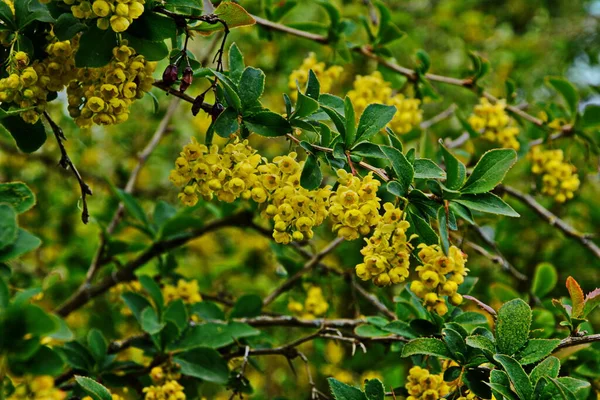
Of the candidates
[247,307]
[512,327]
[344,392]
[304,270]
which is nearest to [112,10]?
[344,392]

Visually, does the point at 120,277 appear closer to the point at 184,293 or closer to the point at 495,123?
the point at 184,293

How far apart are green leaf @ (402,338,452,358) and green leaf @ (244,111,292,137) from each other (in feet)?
1.71

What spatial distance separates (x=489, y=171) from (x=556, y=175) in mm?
1117

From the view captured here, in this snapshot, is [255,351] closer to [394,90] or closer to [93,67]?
[93,67]

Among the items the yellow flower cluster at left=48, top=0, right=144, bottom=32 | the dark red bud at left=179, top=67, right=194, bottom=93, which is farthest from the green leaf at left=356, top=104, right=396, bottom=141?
the yellow flower cluster at left=48, top=0, right=144, bottom=32

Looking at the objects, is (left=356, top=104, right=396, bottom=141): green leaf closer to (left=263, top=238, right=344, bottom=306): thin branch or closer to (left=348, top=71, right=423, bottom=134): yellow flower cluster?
(left=348, top=71, right=423, bottom=134): yellow flower cluster

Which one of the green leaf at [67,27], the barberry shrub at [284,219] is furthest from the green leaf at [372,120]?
the green leaf at [67,27]

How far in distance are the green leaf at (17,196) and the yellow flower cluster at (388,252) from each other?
2.17 feet

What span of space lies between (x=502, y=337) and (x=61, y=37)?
1.09 metres

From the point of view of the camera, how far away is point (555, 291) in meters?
3.23

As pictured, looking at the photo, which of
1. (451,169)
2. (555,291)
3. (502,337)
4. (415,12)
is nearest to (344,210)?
(451,169)

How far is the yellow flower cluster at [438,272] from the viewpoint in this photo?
1.23 metres

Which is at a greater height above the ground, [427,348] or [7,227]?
[7,227]

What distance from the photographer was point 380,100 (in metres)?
2.15
